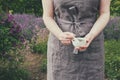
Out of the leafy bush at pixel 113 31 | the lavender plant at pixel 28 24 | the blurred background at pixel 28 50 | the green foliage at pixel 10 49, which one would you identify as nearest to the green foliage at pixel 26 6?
the lavender plant at pixel 28 24

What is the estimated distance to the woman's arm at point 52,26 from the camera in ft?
9.90

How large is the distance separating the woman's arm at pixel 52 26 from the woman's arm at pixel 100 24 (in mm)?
105

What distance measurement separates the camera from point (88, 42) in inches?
119

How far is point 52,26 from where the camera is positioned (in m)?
3.12

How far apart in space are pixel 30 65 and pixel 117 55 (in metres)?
1.44

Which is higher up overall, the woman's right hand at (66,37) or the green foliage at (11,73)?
the woman's right hand at (66,37)

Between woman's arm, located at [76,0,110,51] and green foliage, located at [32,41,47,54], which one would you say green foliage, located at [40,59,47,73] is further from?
woman's arm, located at [76,0,110,51]

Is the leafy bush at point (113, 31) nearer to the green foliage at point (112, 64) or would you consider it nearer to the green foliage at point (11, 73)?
the green foliage at point (112, 64)

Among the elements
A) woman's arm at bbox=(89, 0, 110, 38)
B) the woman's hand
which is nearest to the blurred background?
woman's arm at bbox=(89, 0, 110, 38)

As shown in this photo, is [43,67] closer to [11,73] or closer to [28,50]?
[28,50]

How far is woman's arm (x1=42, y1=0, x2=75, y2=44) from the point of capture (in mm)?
3018

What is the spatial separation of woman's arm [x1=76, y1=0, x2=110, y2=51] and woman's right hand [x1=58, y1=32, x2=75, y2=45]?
0.29 feet

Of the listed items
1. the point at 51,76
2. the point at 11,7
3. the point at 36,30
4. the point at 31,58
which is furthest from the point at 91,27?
the point at 11,7

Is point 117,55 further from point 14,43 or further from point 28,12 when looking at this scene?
point 28,12
